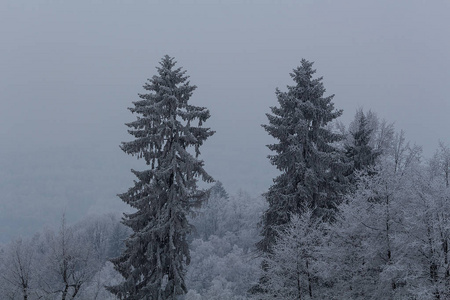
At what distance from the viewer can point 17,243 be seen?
2684 centimetres

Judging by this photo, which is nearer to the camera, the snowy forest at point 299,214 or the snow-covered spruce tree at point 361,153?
the snowy forest at point 299,214

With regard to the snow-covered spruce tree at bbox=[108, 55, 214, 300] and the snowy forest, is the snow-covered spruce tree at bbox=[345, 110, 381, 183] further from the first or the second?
the snow-covered spruce tree at bbox=[108, 55, 214, 300]

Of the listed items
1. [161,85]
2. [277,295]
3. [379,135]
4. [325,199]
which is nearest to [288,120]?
[325,199]

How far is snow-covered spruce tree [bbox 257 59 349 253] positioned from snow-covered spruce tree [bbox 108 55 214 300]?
16.7 feet

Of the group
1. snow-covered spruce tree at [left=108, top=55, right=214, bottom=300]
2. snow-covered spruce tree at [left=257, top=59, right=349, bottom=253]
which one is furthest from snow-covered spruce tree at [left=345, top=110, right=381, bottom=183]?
snow-covered spruce tree at [left=108, top=55, right=214, bottom=300]

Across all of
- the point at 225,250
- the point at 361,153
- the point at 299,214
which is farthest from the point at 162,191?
the point at 225,250

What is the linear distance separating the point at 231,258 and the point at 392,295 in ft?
166

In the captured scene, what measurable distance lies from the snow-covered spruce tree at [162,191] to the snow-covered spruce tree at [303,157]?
509cm

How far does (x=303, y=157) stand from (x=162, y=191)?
8.75 metres

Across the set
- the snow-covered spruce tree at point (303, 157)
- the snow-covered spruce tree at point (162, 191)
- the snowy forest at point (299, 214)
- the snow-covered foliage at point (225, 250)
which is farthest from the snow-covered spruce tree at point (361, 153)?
the snow-covered foliage at point (225, 250)

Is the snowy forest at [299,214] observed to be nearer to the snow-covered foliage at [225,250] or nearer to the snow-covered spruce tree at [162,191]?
the snow-covered spruce tree at [162,191]

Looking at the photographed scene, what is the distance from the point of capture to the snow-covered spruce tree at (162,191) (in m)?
20.8

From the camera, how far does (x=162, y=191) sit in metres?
21.2

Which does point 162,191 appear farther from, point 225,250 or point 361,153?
point 225,250
